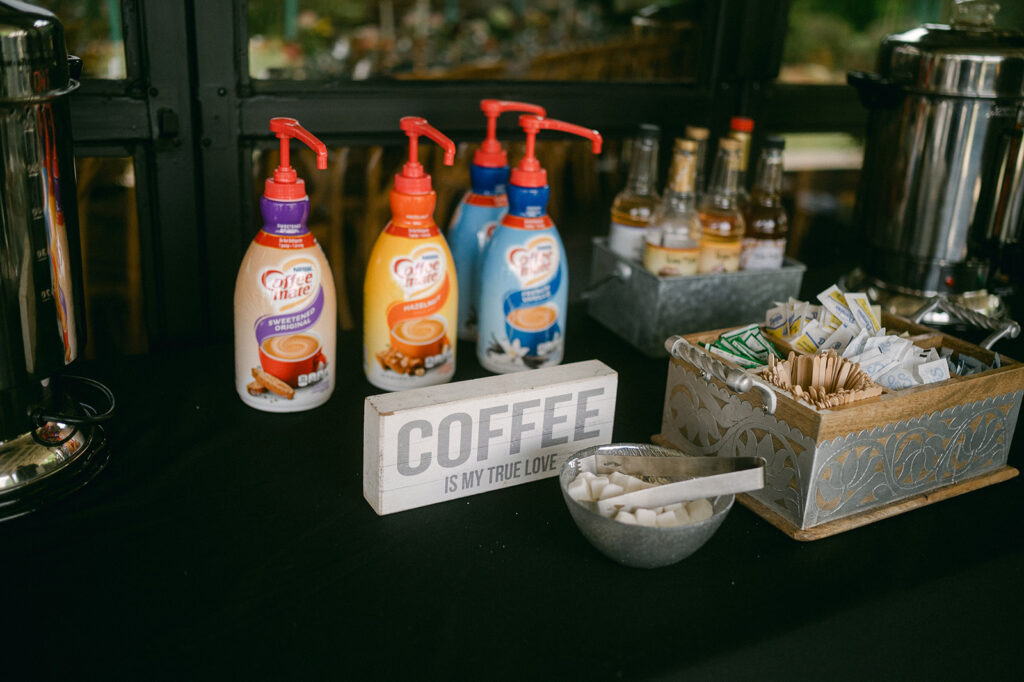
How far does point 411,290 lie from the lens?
962mm

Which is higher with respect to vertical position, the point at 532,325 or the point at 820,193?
the point at 532,325

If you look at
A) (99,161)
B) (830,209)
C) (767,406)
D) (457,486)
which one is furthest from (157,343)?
(830,209)

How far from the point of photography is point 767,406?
786mm

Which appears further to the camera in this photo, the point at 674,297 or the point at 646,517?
the point at 674,297

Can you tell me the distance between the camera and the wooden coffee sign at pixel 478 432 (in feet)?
2.53

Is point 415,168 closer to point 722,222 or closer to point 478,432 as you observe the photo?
point 478,432

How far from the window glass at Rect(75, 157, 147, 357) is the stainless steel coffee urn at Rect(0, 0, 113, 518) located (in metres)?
0.58

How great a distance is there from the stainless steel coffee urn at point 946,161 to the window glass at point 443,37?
1.89 meters

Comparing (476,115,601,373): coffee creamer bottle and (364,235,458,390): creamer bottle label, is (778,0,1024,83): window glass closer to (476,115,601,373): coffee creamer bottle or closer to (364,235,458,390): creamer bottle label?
(476,115,601,373): coffee creamer bottle

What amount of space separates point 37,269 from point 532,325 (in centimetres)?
53

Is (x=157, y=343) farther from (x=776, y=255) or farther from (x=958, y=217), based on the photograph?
(x=958, y=217)

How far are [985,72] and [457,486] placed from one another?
916 millimetres

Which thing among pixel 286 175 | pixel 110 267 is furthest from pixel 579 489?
pixel 110 267

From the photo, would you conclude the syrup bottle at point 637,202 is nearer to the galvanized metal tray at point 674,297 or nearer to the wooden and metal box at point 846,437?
the galvanized metal tray at point 674,297
